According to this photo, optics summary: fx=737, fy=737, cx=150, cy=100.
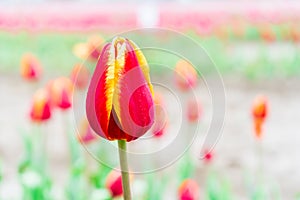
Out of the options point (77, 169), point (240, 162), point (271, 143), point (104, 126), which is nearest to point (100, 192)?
point (77, 169)

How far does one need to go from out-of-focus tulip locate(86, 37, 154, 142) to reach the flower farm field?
4.57 ft

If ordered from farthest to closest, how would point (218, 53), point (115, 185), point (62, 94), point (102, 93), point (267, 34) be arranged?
point (267, 34) → point (218, 53) → point (62, 94) → point (115, 185) → point (102, 93)

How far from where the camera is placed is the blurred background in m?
1.59

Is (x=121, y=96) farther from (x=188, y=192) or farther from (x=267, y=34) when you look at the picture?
(x=267, y=34)

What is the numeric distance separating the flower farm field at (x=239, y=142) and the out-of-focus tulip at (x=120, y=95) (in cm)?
139

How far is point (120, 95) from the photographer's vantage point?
75 centimetres

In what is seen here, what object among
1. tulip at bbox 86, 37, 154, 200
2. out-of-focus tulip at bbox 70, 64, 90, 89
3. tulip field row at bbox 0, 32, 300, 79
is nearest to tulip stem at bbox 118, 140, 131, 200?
tulip at bbox 86, 37, 154, 200

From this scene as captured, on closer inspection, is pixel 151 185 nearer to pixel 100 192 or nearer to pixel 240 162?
pixel 100 192

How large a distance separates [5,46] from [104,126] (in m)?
6.16

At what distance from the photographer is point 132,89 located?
2.49 feet

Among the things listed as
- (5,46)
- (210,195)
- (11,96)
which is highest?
(5,46)

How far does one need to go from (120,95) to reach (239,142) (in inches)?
113

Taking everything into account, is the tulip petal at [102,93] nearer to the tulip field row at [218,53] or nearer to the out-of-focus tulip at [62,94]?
the out-of-focus tulip at [62,94]

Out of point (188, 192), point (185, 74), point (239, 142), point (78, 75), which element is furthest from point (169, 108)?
point (78, 75)
